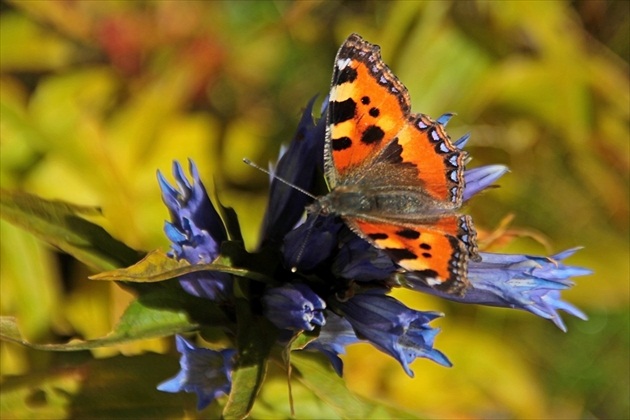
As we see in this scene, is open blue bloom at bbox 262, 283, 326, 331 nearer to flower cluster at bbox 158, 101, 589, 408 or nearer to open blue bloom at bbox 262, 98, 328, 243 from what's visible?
flower cluster at bbox 158, 101, 589, 408

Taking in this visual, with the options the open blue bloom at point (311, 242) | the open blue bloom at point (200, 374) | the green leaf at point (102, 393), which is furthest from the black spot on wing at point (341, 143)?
the green leaf at point (102, 393)

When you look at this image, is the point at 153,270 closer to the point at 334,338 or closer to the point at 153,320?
the point at 153,320

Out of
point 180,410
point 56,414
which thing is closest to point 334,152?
point 180,410

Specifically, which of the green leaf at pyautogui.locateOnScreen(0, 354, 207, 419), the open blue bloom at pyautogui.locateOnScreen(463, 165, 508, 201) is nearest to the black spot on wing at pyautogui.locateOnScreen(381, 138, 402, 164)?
the open blue bloom at pyautogui.locateOnScreen(463, 165, 508, 201)

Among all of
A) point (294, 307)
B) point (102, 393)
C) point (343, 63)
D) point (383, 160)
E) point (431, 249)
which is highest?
point (343, 63)

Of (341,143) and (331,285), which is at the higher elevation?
(341,143)

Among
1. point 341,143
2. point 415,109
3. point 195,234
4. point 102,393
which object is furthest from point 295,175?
point 415,109
